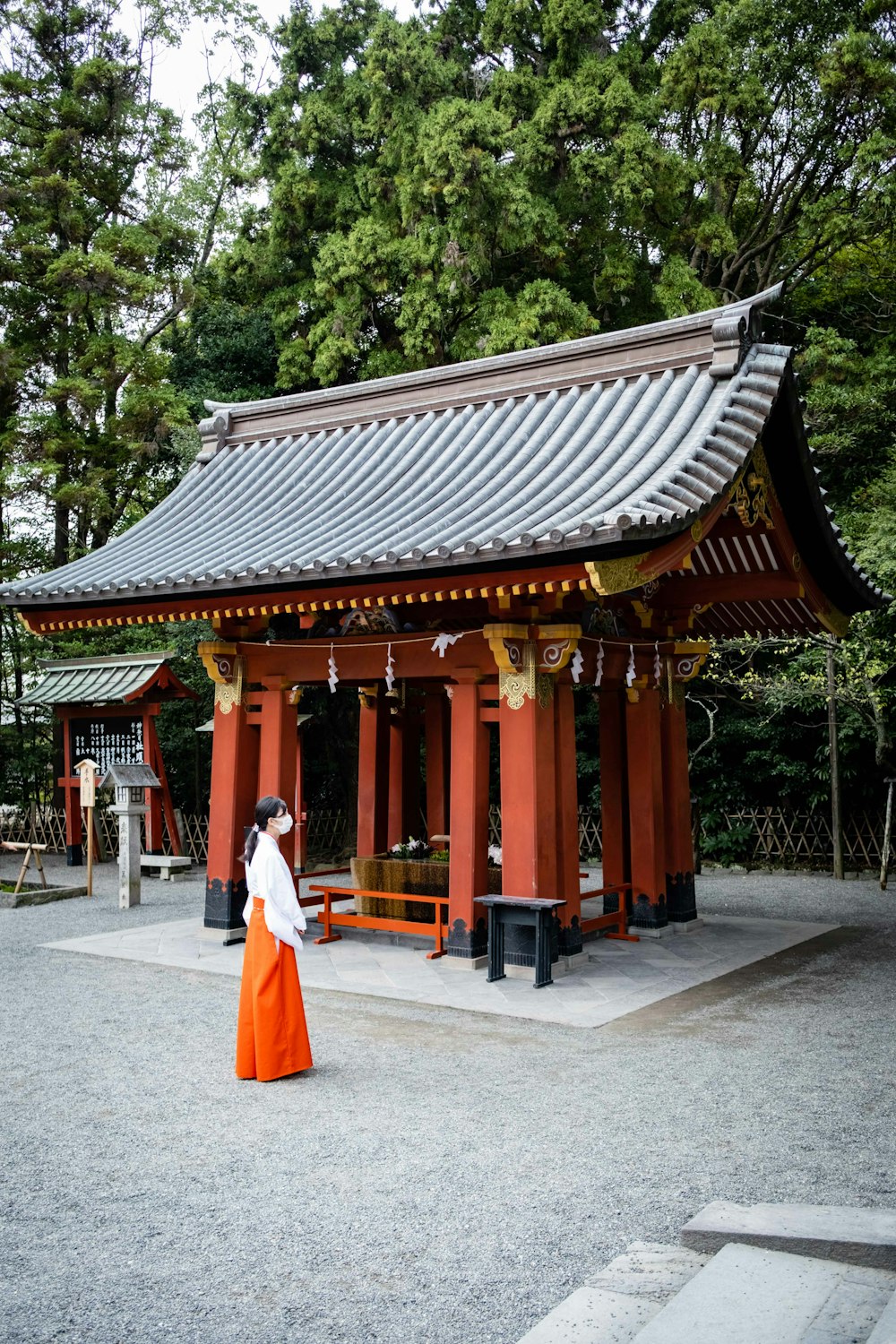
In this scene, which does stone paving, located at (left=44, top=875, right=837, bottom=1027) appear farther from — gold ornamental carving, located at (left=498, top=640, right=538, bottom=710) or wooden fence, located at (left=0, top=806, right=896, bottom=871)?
wooden fence, located at (left=0, top=806, right=896, bottom=871)

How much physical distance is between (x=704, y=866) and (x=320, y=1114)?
11339mm

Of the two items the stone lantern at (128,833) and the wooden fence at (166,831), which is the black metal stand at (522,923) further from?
the wooden fence at (166,831)

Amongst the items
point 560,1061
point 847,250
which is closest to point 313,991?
point 560,1061

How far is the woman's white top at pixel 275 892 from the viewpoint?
585 cm

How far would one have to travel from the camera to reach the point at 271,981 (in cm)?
582

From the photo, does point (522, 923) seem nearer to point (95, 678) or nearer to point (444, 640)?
point (444, 640)

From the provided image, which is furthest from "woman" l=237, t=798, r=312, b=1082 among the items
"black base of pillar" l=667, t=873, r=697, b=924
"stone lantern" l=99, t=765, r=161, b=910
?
"stone lantern" l=99, t=765, r=161, b=910

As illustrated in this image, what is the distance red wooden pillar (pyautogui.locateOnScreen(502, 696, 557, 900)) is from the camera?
8289 mm

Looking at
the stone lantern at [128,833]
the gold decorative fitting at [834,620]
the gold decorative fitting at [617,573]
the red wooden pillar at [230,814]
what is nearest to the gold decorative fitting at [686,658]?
the gold decorative fitting at [834,620]

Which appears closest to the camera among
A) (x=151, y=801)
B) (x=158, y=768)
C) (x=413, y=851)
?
(x=413, y=851)

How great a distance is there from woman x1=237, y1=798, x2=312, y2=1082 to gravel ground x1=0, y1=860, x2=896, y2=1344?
194 mm

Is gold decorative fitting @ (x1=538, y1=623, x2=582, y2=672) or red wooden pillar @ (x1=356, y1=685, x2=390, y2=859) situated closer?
gold decorative fitting @ (x1=538, y1=623, x2=582, y2=672)

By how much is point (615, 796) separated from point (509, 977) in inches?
105

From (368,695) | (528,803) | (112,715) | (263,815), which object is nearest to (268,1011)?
(263,815)
